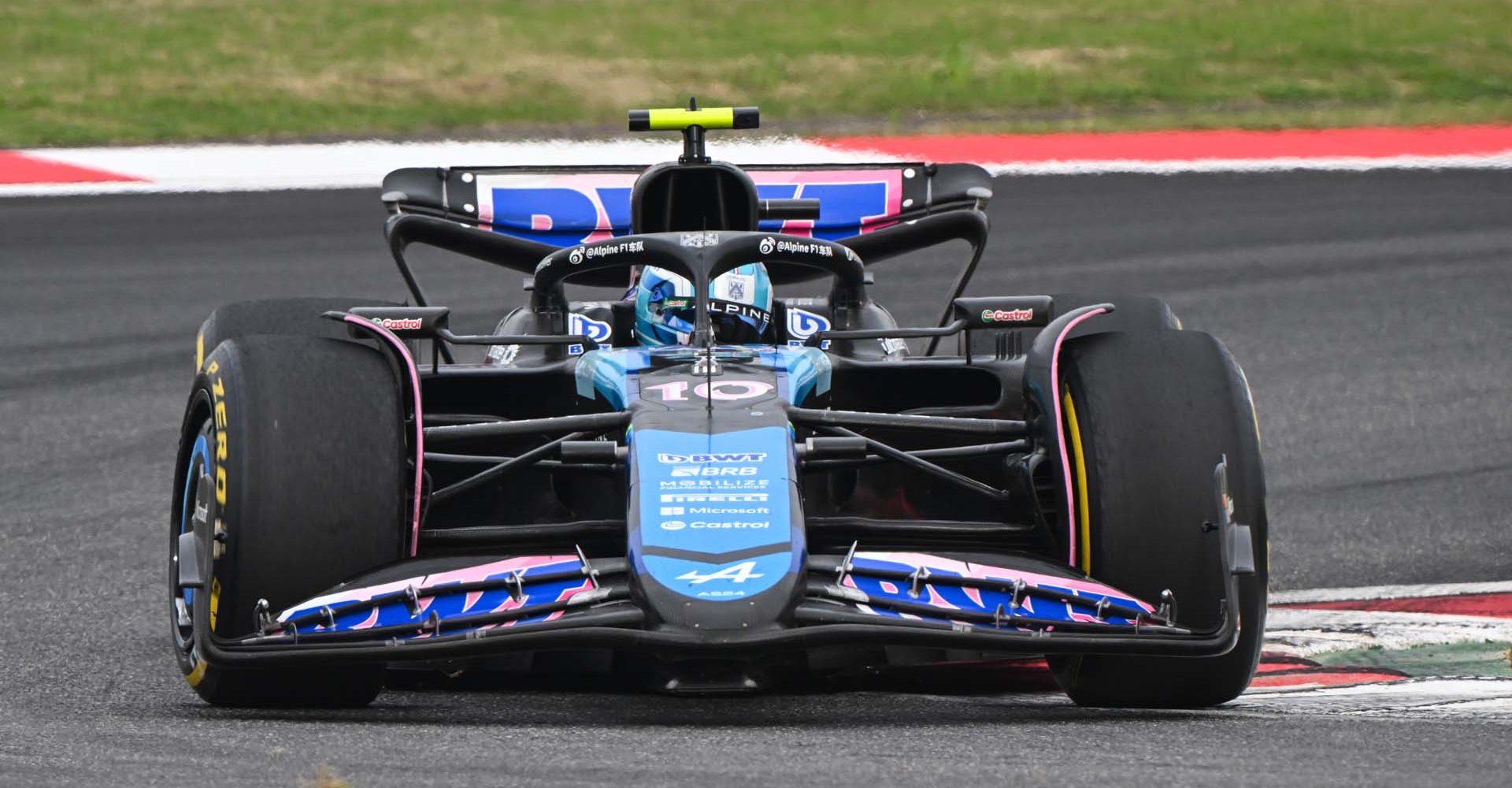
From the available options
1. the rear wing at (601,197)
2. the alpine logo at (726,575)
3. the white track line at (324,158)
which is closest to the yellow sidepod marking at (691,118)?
the rear wing at (601,197)

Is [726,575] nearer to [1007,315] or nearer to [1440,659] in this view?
[1007,315]

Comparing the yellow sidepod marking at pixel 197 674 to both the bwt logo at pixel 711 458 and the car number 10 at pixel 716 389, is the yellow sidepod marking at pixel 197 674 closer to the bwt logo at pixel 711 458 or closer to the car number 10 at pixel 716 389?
the bwt logo at pixel 711 458

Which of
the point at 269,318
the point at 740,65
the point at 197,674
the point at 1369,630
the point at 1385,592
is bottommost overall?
the point at 1385,592

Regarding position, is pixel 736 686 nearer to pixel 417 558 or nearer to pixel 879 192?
pixel 417 558

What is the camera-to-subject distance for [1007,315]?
644 centimetres

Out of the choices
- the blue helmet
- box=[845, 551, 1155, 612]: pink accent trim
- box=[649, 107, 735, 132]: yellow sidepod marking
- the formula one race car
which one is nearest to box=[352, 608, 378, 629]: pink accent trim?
the formula one race car

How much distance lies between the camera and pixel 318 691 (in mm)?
5531

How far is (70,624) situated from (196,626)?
1926 mm

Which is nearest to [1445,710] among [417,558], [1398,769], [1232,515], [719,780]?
[1232,515]

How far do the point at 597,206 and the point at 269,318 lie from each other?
5.89ft

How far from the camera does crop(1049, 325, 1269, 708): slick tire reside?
5578mm

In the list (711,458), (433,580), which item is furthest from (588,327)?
(433,580)

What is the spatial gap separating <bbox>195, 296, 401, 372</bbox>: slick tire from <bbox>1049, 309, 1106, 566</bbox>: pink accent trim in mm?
2343

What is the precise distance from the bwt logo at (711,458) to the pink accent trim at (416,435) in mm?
645
